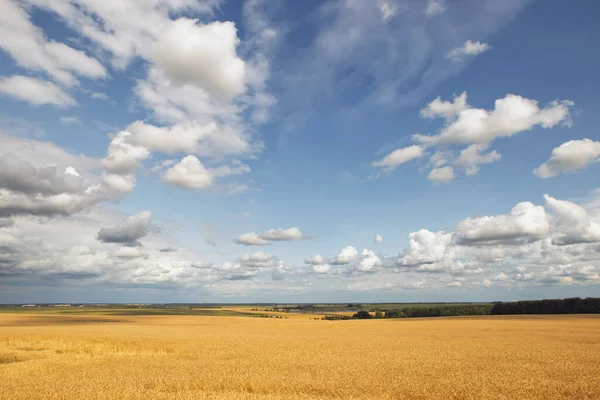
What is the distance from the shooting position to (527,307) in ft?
Result: 409

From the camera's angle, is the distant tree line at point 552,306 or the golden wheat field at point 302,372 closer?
the golden wheat field at point 302,372

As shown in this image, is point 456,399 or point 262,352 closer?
point 456,399

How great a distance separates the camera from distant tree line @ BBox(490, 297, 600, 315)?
368 ft

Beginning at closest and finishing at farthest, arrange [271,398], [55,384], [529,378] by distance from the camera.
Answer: [271,398]
[55,384]
[529,378]

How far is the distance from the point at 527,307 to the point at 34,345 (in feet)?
426

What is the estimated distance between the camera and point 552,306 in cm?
12044

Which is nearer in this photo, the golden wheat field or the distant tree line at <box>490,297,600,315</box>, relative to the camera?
the golden wheat field

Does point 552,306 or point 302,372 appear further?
point 552,306

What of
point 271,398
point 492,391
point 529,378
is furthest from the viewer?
point 529,378

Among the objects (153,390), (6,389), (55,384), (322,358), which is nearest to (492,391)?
(322,358)

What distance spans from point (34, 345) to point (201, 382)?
25.7 metres

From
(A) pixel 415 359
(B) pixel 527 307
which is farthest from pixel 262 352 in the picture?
(B) pixel 527 307

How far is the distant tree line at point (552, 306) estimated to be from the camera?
11229cm

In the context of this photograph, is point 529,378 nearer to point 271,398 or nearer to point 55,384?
point 271,398
